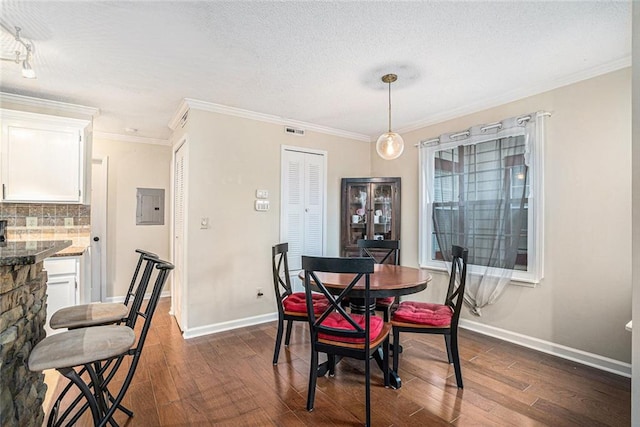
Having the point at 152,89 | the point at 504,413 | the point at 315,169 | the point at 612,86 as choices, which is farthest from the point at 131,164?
the point at 612,86

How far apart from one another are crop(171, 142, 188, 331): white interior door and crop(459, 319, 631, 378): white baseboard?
3188 mm

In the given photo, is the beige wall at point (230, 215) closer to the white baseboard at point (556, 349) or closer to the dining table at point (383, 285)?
the dining table at point (383, 285)

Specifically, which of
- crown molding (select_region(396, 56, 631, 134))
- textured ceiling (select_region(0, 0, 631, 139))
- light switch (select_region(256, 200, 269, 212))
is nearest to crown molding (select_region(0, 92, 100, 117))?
textured ceiling (select_region(0, 0, 631, 139))

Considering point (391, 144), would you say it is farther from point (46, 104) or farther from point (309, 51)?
point (46, 104)

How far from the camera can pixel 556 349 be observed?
2797mm

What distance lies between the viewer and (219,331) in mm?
3398

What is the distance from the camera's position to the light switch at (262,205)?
3722 mm

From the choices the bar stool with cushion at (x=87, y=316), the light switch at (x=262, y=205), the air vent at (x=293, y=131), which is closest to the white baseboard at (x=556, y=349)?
the light switch at (x=262, y=205)

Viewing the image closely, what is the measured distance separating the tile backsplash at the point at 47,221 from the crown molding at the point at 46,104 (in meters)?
1.04

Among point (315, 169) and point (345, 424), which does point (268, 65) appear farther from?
point (345, 424)

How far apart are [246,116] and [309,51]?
1.54m

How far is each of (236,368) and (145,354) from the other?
0.95 meters

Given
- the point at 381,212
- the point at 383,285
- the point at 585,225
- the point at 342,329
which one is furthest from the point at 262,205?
the point at 585,225

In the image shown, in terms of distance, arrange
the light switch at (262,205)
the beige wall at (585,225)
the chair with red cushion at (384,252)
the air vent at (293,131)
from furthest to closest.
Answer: the air vent at (293,131) < the light switch at (262,205) < the chair with red cushion at (384,252) < the beige wall at (585,225)
